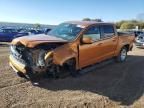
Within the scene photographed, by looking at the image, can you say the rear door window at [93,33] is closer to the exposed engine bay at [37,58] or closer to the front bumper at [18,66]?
the exposed engine bay at [37,58]

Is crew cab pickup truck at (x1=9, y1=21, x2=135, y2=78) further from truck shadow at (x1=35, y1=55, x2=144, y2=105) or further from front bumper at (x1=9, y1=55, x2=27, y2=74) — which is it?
truck shadow at (x1=35, y1=55, x2=144, y2=105)

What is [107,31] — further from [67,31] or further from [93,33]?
[67,31]

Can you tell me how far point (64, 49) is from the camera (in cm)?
775

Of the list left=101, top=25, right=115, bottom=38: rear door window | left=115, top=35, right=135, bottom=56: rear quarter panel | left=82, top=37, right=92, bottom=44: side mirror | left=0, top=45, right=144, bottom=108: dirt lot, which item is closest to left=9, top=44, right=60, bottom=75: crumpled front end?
left=0, top=45, right=144, bottom=108: dirt lot

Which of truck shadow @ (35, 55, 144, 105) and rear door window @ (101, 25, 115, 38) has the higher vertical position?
rear door window @ (101, 25, 115, 38)

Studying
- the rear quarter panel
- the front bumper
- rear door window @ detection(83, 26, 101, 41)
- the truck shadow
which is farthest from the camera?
the rear quarter panel

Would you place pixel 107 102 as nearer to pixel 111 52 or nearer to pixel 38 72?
pixel 38 72

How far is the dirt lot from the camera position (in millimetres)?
6113

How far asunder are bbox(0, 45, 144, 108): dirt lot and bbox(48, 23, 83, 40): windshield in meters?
1.36

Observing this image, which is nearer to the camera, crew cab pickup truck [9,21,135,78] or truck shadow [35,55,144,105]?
truck shadow [35,55,144,105]

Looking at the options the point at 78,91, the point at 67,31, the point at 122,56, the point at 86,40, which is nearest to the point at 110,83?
the point at 78,91

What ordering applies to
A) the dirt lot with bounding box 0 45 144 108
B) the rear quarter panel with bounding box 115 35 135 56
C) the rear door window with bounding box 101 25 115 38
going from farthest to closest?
the rear quarter panel with bounding box 115 35 135 56 → the rear door window with bounding box 101 25 115 38 → the dirt lot with bounding box 0 45 144 108

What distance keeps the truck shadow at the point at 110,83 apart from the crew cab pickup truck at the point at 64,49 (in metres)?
0.37

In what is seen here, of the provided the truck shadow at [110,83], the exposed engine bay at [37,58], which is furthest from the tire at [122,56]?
the exposed engine bay at [37,58]
